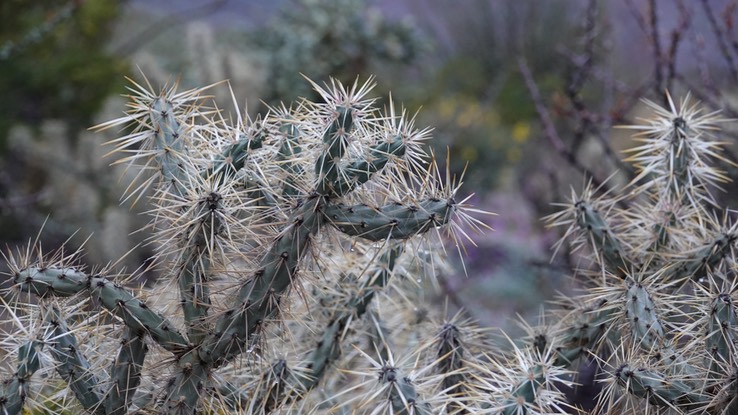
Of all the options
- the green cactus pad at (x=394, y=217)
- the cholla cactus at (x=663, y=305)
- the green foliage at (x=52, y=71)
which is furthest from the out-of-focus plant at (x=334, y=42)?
the green cactus pad at (x=394, y=217)

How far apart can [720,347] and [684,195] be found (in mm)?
804

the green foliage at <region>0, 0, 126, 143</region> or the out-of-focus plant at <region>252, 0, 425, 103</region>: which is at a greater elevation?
the out-of-focus plant at <region>252, 0, 425, 103</region>

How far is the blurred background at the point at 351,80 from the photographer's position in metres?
6.14

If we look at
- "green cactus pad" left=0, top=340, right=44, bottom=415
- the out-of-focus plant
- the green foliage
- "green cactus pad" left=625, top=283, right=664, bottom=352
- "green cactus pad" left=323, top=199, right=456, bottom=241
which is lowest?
"green cactus pad" left=0, top=340, right=44, bottom=415

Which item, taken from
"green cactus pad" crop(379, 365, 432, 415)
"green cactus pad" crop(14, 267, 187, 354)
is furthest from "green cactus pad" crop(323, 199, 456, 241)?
"green cactus pad" crop(14, 267, 187, 354)

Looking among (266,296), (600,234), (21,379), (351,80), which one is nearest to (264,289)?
(266,296)

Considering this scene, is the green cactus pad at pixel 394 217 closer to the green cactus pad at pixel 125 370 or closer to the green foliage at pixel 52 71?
the green cactus pad at pixel 125 370

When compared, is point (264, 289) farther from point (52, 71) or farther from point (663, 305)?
point (52, 71)

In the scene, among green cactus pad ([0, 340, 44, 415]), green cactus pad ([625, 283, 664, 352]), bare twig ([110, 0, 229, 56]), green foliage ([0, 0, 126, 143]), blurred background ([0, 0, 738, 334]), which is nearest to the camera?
green cactus pad ([0, 340, 44, 415])

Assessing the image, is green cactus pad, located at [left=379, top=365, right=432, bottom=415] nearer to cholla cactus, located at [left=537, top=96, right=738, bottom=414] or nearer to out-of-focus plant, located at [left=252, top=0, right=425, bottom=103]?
cholla cactus, located at [left=537, top=96, right=738, bottom=414]

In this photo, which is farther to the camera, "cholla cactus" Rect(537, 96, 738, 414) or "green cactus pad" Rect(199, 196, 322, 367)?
"cholla cactus" Rect(537, 96, 738, 414)

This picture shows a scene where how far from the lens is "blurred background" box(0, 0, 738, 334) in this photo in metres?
6.14

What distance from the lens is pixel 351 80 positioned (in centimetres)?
898

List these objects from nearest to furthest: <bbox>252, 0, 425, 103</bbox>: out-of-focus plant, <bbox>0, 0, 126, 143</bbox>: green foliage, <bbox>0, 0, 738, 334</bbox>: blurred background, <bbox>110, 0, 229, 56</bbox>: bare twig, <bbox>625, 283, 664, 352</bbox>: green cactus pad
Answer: <bbox>625, 283, 664, 352</bbox>: green cactus pad
<bbox>0, 0, 738, 334</bbox>: blurred background
<bbox>0, 0, 126, 143</bbox>: green foliage
<bbox>252, 0, 425, 103</bbox>: out-of-focus plant
<bbox>110, 0, 229, 56</bbox>: bare twig
